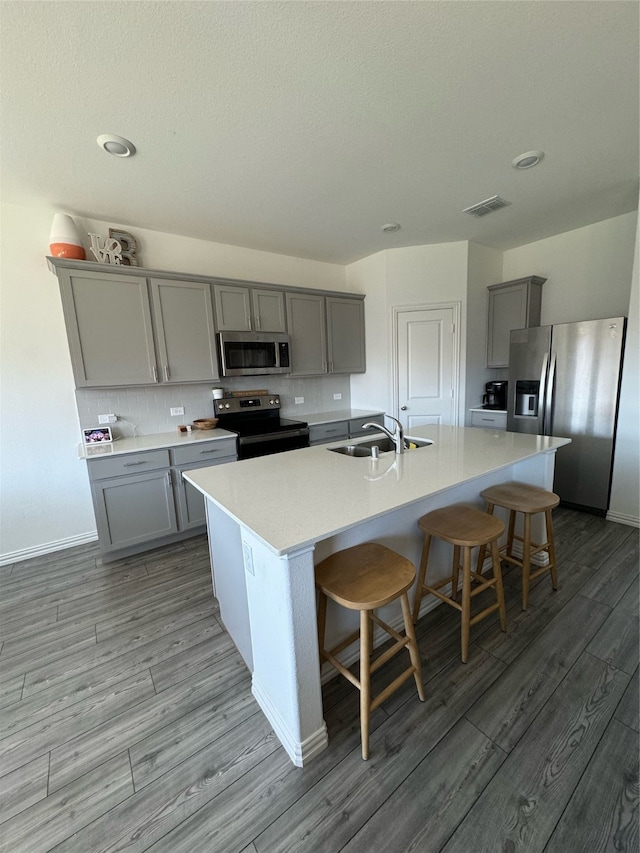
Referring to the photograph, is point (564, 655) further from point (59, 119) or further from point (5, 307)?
point (5, 307)

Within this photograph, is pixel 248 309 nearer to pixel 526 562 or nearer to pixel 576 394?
pixel 526 562

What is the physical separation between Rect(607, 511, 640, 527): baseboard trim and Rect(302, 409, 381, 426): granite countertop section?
2.40 meters

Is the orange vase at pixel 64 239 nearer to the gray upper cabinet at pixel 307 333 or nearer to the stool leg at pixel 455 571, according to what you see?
the gray upper cabinet at pixel 307 333

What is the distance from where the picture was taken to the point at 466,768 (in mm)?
1230

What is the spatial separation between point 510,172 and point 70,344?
140 inches

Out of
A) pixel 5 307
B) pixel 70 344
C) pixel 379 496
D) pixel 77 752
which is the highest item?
pixel 5 307

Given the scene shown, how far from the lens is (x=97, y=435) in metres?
2.95

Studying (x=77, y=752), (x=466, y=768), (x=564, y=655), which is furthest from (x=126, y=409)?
(x=564, y=655)

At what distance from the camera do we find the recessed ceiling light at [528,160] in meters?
2.19

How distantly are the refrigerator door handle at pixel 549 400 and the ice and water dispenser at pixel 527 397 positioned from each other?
9 centimetres

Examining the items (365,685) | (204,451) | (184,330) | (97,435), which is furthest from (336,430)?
(365,685)

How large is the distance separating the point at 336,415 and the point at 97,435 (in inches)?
98.9

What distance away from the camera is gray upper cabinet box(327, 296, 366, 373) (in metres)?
4.09

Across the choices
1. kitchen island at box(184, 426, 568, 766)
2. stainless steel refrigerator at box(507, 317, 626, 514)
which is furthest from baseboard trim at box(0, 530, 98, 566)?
stainless steel refrigerator at box(507, 317, 626, 514)
